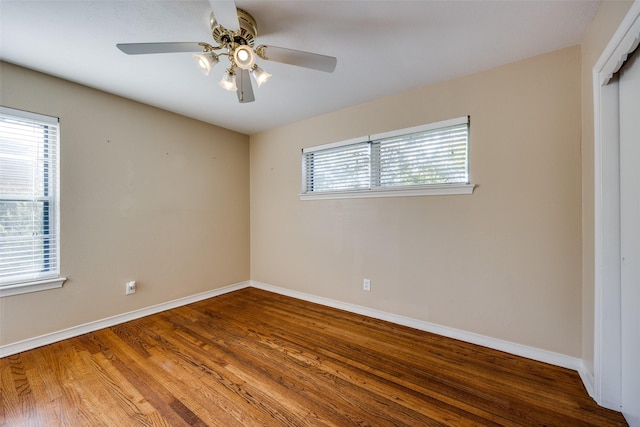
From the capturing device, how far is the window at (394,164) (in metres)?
2.36

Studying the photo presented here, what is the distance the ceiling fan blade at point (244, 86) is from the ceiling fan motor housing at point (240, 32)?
0.18 m

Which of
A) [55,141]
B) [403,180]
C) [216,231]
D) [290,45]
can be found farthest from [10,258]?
[403,180]

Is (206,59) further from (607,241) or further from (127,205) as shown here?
(607,241)

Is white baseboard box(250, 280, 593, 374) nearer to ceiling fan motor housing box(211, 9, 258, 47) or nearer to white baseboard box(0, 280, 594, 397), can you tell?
white baseboard box(0, 280, 594, 397)

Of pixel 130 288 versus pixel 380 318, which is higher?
pixel 130 288

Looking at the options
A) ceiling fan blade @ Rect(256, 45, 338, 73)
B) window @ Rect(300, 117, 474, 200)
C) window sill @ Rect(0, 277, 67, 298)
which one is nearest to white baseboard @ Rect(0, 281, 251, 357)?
window sill @ Rect(0, 277, 67, 298)

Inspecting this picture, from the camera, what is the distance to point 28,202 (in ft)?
7.27

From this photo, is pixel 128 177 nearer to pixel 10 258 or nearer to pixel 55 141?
pixel 55 141

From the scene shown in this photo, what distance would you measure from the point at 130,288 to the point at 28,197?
119 centimetres

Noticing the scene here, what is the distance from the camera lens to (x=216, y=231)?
359 centimetres

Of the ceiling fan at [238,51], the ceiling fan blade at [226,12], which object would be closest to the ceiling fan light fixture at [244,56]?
the ceiling fan at [238,51]

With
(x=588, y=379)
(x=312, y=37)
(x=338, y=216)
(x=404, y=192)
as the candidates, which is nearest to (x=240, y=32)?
(x=312, y=37)

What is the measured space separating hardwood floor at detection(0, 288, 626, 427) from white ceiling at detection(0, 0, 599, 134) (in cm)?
234

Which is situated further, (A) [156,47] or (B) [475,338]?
(B) [475,338]
